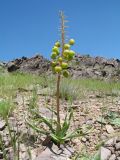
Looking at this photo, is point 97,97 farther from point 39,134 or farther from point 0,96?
point 39,134

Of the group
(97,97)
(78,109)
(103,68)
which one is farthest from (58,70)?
(103,68)

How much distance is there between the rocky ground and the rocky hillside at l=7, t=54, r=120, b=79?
51.7ft

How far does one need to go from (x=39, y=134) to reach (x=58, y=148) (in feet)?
1.53

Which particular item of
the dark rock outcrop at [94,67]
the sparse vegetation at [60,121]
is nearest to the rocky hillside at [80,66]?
the dark rock outcrop at [94,67]

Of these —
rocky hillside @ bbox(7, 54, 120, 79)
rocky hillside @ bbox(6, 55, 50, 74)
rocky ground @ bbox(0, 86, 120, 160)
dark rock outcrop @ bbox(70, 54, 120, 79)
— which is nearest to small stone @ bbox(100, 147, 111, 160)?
rocky ground @ bbox(0, 86, 120, 160)

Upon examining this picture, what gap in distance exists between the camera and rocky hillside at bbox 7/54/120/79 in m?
24.2

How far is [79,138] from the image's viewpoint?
6.42m

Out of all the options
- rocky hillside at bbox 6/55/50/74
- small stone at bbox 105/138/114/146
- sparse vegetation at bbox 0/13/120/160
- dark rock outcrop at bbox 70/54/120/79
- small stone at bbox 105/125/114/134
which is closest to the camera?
sparse vegetation at bbox 0/13/120/160

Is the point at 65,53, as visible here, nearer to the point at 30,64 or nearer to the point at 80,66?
the point at 80,66

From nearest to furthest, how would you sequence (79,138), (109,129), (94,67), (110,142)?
1. (110,142)
2. (79,138)
3. (109,129)
4. (94,67)

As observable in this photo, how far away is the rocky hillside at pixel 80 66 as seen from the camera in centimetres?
2419

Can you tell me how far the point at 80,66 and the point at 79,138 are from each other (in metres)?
18.5

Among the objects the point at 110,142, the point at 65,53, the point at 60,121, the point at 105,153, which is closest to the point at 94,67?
the point at 60,121

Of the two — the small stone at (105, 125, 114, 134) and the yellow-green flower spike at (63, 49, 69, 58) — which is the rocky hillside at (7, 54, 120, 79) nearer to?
the small stone at (105, 125, 114, 134)
